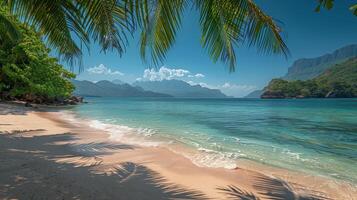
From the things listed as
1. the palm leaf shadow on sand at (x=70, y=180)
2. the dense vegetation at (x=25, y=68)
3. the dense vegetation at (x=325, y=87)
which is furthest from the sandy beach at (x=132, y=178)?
the dense vegetation at (x=325, y=87)

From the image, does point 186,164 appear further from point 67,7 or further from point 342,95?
point 342,95

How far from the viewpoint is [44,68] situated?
21781 millimetres

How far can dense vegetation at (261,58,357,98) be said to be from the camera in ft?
338

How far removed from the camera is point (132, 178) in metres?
4.41

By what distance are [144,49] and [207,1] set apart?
3.02 feet

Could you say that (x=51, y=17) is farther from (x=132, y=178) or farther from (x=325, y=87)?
(x=325, y=87)

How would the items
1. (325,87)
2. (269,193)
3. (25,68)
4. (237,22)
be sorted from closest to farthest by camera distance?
(237,22) < (269,193) < (25,68) < (325,87)

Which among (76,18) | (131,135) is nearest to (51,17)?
(76,18)

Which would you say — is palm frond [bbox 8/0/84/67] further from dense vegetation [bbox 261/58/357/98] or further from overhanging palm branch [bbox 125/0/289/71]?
dense vegetation [bbox 261/58/357/98]

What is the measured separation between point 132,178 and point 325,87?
11768cm

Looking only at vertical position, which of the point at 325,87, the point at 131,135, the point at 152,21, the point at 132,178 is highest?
the point at 325,87

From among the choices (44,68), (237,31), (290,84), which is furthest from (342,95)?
(237,31)

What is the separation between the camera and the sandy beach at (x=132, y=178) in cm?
362

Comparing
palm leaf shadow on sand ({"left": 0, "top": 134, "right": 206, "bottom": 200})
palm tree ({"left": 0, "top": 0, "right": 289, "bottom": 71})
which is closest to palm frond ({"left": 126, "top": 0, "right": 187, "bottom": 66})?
palm tree ({"left": 0, "top": 0, "right": 289, "bottom": 71})
